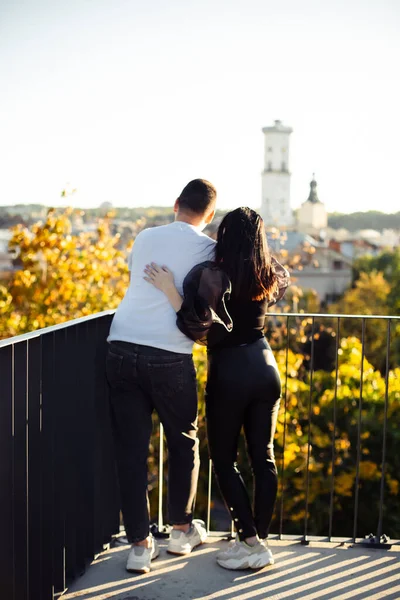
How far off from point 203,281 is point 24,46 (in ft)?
98.0

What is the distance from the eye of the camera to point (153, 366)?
2.83m

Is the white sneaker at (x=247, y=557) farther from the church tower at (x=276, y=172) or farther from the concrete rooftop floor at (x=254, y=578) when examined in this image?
the church tower at (x=276, y=172)

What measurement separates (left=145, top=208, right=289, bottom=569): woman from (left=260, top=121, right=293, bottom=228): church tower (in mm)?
47292

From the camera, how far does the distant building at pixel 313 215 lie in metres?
50.1

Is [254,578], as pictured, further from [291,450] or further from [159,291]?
[291,450]

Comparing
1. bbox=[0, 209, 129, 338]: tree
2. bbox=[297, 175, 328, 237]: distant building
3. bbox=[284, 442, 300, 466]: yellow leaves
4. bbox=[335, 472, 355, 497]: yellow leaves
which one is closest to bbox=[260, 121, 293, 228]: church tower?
bbox=[297, 175, 328, 237]: distant building

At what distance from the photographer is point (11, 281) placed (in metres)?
10.2

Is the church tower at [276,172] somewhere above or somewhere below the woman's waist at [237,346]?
above

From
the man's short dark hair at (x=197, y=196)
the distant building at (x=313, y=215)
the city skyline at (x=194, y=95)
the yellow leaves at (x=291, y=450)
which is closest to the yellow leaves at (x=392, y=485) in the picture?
the yellow leaves at (x=291, y=450)

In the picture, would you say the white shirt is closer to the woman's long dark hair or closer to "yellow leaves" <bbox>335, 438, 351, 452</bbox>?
the woman's long dark hair

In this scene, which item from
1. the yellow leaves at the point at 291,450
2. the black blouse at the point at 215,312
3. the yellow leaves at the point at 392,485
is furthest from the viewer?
the yellow leaves at the point at 392,485

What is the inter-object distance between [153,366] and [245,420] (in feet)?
1.53

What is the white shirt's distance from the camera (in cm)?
284

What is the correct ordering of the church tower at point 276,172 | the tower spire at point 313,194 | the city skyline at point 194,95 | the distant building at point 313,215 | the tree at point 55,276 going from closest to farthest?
the tree at point 55,276, the city skyline at point 194,95, the tower spire at point 313,194, the distant building at point 313,215, the church tower at point 276,172
